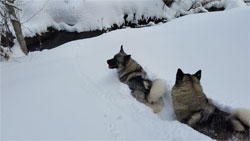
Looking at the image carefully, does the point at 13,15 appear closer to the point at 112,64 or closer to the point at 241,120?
the point at 112,64

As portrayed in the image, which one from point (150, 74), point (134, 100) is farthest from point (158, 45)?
point (134, 100)

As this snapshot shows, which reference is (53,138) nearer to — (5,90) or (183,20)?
(5,90)

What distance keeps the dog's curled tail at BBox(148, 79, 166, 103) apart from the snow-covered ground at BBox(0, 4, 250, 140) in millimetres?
143

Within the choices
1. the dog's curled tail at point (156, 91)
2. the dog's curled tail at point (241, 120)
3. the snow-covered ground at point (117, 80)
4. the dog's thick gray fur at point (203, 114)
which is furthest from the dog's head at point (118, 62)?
the dog's curled tail at point (241, 120)

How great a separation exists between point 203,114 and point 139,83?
1.16 m

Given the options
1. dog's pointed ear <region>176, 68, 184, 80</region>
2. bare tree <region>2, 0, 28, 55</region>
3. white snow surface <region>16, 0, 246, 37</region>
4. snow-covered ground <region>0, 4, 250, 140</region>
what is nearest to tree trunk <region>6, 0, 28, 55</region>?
bare tree <region>2, 0, 28, 55</region>

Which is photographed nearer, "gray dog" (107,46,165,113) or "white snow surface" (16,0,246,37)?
"gray dog" (107,46,165,113)

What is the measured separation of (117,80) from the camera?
3.75 metres

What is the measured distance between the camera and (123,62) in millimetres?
3816

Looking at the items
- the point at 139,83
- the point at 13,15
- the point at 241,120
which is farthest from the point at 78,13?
the point at 241,120

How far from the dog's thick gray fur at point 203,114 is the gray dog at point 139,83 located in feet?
1.19

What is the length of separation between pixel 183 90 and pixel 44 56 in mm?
3311

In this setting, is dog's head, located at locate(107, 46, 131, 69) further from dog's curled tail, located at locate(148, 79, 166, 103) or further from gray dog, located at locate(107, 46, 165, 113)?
dog's curled tail, located at locate(148, 79, 166, 103)

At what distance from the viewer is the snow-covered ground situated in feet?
8.30
